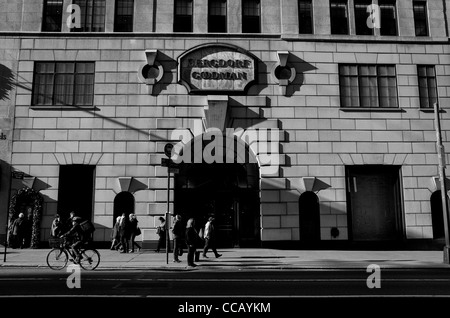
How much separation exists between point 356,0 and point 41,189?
20.1m

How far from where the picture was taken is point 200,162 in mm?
22141

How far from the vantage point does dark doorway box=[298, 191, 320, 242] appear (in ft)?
71.0

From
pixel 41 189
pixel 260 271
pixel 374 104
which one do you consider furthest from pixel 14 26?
pixel 374 104

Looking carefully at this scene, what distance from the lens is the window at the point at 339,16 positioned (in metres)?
23.3

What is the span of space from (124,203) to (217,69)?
28.5 feet

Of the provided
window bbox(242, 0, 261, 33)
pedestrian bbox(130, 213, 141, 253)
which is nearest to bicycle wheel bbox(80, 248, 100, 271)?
pedestrian bbox(130, 213, 141, 253)

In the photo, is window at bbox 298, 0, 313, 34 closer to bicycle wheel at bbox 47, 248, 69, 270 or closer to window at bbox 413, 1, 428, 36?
window at bbox 413, 1, 428, 36

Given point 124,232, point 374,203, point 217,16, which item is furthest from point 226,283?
point 217,16

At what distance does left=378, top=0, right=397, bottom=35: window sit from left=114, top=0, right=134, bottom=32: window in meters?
14.1

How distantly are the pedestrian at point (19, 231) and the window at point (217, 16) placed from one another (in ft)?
45.9

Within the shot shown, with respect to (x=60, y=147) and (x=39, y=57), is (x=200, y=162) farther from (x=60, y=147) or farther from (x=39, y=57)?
(x=39, y=57)

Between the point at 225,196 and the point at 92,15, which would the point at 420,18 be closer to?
the point at 225,196

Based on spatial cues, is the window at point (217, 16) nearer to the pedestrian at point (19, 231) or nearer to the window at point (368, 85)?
the window at point (368, 85)

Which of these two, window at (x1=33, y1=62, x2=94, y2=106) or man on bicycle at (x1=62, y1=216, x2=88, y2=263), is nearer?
man on bicycle at (x1=62, y1=216, x2=88, y2=263)
